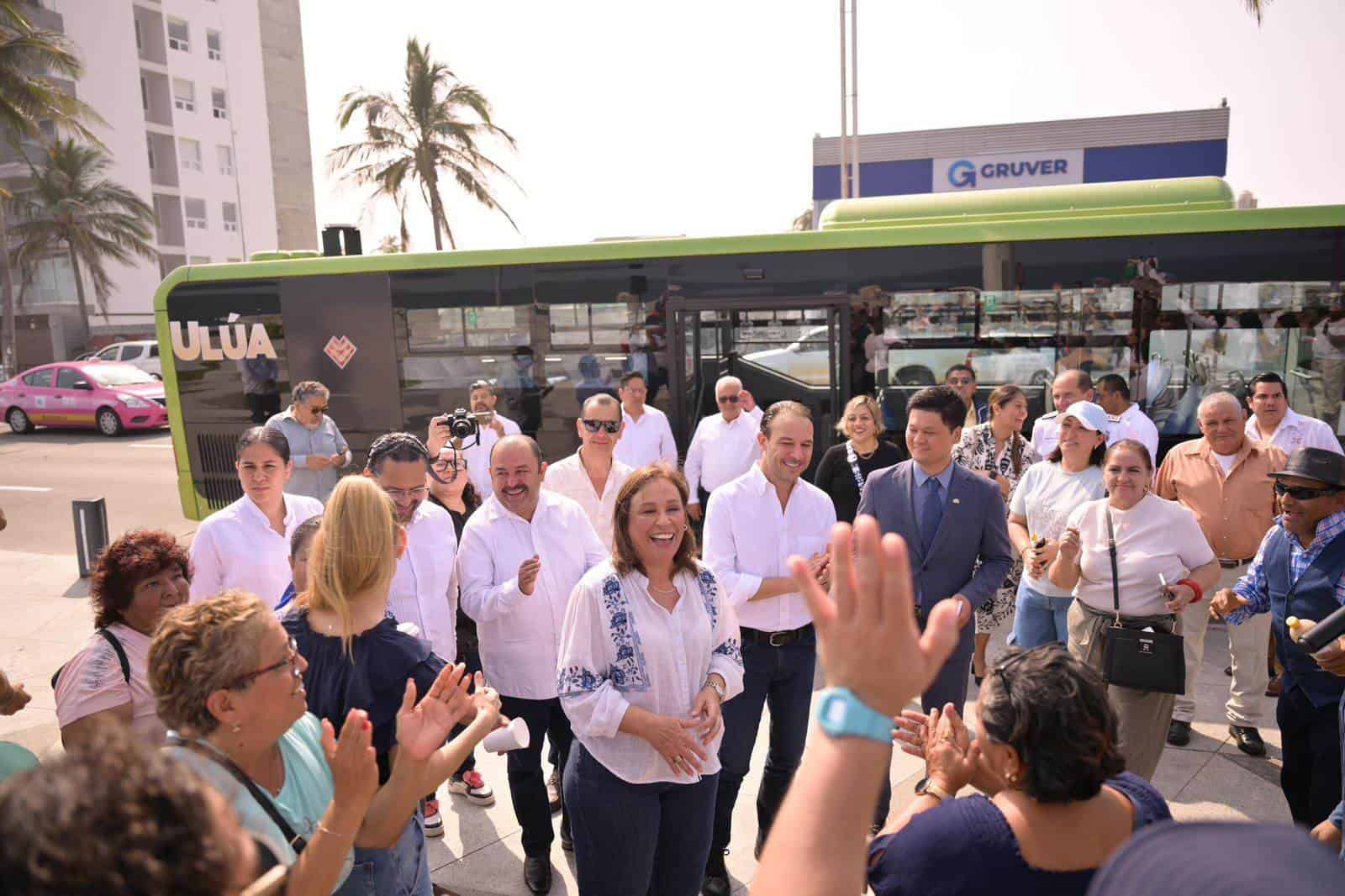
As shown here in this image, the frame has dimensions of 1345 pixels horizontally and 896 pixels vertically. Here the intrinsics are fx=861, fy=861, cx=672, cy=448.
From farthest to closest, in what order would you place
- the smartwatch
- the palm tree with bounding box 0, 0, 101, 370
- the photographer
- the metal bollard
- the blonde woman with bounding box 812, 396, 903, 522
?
1. the palm tree with bounding box 0, 0, 101, 370
2. the metal bollard
3. the blonde woman with bounding box 812, 396, 903, 522
4. the photographer
5. the smartwatch

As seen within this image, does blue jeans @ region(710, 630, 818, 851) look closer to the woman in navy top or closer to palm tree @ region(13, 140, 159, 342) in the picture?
the woman in navy top

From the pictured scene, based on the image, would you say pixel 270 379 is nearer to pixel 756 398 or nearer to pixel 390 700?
pixel 756 398

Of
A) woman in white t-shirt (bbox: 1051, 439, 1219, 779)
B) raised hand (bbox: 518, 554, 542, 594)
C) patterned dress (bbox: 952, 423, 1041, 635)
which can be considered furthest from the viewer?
patterned dress (bbox: 952, 423, 1041, 635)

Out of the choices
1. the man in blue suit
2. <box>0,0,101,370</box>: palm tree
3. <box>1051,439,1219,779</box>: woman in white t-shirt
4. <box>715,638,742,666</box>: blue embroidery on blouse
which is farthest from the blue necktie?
<box>0,0,101,370</box>: palm tree

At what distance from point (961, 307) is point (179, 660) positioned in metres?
7.11

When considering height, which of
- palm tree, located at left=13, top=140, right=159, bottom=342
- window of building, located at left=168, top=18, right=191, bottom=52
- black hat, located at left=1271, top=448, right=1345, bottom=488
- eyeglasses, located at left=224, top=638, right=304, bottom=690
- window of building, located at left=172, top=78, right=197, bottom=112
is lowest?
eyeglasses, located at left=224, top=638, right=304, bottom=690

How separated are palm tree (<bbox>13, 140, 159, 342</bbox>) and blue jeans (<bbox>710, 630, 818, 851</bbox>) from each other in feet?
146

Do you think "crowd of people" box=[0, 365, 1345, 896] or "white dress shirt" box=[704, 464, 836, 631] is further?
"white dress shirt" box=[704, 464, 836, 631]

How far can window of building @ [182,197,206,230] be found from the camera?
4694 centimetres

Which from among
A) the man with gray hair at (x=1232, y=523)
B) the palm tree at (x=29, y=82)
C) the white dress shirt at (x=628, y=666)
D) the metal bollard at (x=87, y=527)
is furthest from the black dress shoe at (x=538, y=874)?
the palm tree at (x=29, y=82)

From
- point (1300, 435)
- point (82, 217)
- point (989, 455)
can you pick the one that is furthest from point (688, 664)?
point (82, 217)

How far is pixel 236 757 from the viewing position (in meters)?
1.96

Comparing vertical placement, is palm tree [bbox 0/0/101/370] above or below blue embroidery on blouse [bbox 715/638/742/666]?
above

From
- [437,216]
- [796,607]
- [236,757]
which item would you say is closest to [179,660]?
[236,757]
